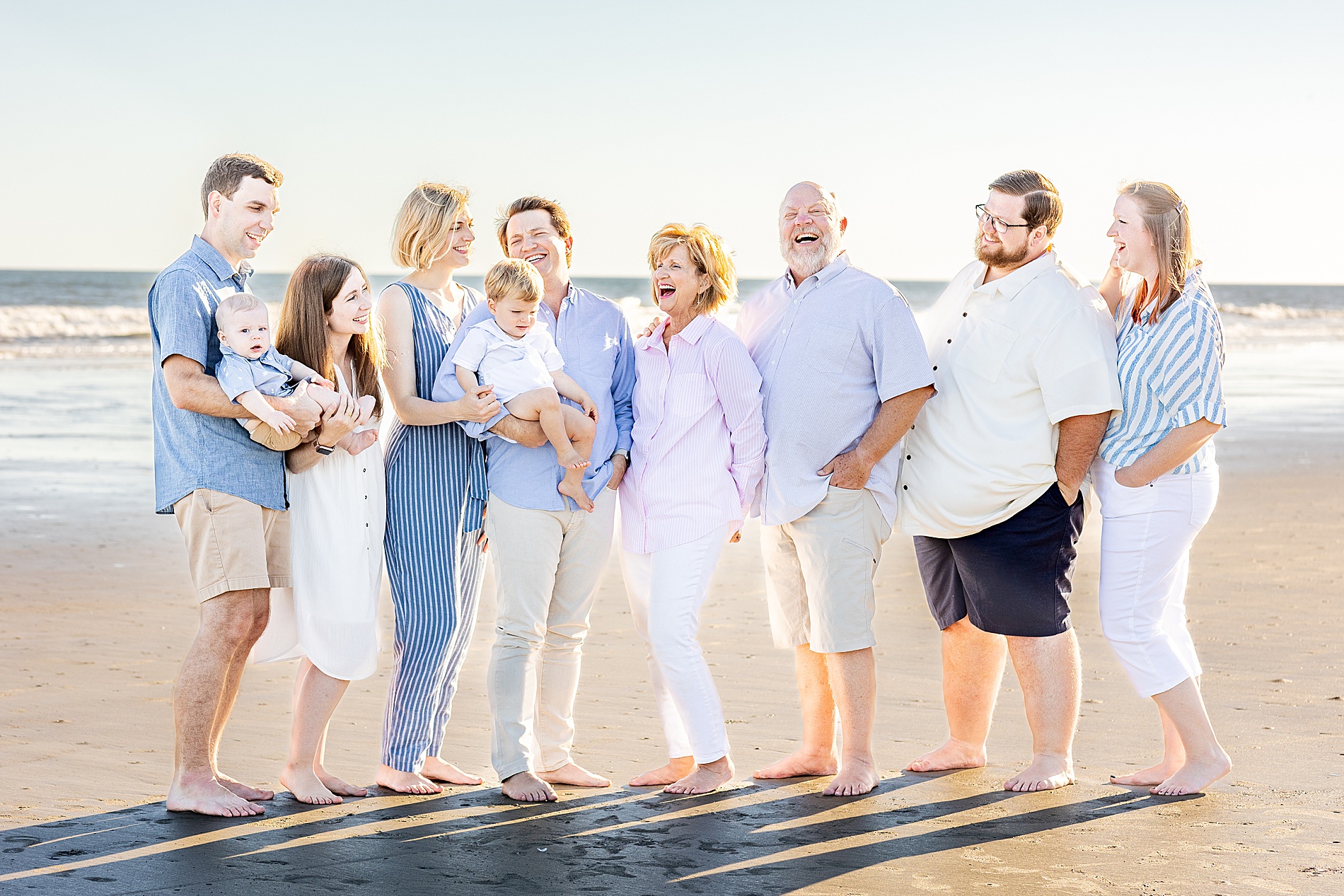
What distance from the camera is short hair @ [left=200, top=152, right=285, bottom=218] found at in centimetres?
375

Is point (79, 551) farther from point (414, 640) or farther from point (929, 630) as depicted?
point (929, 630)

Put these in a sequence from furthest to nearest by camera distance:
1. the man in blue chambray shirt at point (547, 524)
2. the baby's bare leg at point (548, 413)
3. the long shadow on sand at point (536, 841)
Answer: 1. the man in blue chambray shirt at point (547, 524)
2. the baby's bare leg at point (548, 413)
3. the long shadow on sand at point (536, 841)

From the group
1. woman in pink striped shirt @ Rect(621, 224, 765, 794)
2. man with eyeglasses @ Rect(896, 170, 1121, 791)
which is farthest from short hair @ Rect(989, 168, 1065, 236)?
woman in pink striped shirt @ Rect(621, 224, 765, 794)

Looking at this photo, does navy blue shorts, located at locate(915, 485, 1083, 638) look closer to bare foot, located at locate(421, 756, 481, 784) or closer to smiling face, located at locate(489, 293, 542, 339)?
smiling face, located at locate(489, 293, 542, 339)

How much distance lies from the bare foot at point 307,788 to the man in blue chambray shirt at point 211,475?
0.14 meters

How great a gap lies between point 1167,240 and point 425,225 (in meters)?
2.37

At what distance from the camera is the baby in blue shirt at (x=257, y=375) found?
3537mm

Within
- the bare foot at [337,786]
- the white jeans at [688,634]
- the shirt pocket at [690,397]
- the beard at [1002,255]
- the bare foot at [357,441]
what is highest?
the beard at [1002,255]

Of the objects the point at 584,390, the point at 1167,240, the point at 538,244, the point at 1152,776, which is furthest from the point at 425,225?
the point at 1152,776

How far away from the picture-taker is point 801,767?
166 inches

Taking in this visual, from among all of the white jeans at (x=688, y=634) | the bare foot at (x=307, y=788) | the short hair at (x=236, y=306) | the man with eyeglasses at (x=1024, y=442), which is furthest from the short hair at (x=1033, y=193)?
the bare foot at (x=307, y=788)

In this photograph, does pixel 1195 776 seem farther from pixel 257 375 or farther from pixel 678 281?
pixel 257 375

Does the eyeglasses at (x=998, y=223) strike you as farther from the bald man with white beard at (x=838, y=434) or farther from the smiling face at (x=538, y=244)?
the smiling face at (x=538, y=244)

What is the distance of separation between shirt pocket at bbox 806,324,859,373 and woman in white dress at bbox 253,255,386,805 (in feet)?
4.65
